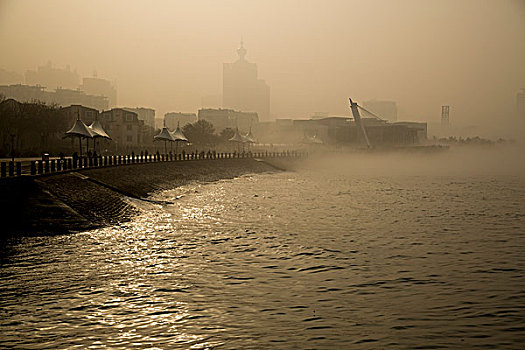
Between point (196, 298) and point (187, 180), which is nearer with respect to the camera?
point (196, 298)

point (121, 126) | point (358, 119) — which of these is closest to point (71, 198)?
point (121, 126)

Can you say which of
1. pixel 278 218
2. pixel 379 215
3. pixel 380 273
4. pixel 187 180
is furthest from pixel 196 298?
pixel 187 180

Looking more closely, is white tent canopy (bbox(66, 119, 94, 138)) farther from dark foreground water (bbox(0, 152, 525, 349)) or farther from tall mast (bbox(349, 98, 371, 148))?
tall mast (bbox(349, 98, 371, 148))

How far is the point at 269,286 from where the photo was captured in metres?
18.4

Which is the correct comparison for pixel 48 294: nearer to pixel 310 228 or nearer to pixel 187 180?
pixel 310 228

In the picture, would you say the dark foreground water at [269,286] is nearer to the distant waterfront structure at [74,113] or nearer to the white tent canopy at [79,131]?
the white tent canopy at [79,131]

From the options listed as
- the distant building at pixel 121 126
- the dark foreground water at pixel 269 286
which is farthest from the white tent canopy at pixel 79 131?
the distant building at pixel 121 126

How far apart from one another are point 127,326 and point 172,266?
734 centimetres

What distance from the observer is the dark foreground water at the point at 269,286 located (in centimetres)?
Result: 1362

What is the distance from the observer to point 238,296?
17203mm

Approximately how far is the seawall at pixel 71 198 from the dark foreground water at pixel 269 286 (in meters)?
1.85

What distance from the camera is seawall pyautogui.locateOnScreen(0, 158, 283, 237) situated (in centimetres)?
2909

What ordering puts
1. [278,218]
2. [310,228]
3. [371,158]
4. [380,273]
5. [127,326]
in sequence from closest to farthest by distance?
1. [127,326]
2. [380,273]
3. [310,228]
4. [278,218]
5. [371,158]

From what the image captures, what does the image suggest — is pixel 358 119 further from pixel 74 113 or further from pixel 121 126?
pixel 74 113
